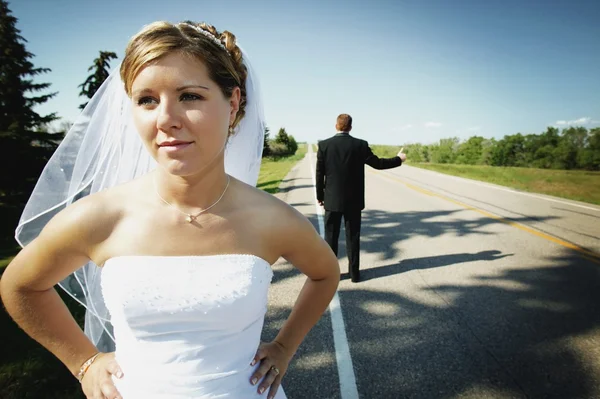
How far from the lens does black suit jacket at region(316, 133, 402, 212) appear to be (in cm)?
461

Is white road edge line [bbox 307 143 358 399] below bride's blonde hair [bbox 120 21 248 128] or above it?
below

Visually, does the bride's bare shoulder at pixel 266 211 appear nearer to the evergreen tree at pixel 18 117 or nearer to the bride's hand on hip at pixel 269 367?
the bride's hand on hip at pixel 269 367

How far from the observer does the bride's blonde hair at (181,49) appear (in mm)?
1071

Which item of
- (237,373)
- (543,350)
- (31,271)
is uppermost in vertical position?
(31,271)

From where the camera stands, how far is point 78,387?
2539mm

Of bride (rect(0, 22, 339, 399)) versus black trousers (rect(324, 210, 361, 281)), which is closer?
bride (rect(0, 22, 339, 399))

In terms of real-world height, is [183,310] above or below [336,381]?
above

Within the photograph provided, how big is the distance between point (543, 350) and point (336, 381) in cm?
218

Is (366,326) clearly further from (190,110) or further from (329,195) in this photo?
(190,110)

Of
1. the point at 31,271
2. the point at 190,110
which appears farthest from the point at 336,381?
the point at 190,110

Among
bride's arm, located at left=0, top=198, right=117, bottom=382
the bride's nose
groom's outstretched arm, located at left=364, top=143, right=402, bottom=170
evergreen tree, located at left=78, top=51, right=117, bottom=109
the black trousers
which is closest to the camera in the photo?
the bride's nose

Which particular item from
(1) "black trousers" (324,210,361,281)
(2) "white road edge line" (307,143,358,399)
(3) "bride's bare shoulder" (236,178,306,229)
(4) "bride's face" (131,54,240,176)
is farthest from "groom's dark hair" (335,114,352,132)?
(4) "bride's face" (131,54,240,176)

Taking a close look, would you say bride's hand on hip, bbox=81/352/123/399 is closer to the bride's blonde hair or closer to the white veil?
the white veil

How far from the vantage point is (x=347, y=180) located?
15.2 ft
